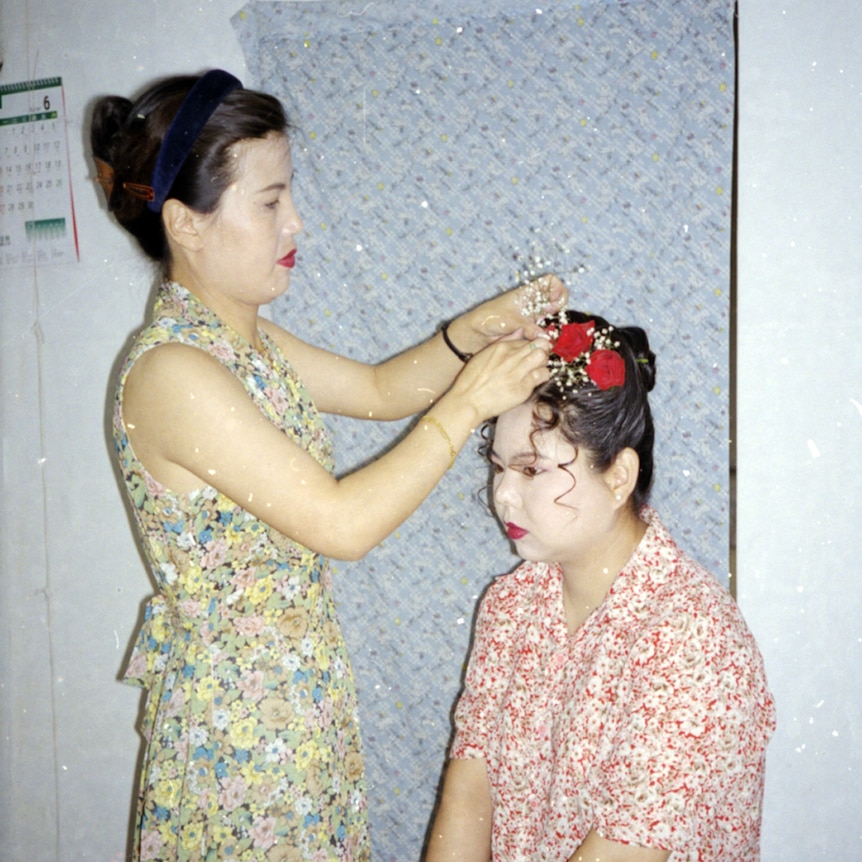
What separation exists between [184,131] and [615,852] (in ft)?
3.58

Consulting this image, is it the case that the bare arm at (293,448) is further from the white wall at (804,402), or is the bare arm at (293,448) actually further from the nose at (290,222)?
the white wall at (804,402)

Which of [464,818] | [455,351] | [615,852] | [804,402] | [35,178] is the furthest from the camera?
[35,178]

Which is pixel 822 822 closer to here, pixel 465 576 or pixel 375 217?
pixel 465 576

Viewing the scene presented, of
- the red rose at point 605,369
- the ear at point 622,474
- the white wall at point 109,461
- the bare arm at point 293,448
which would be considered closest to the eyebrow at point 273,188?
the bare arm at point 293,448

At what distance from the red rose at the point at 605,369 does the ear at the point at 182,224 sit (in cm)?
58

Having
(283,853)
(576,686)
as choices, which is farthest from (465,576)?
(283,853)

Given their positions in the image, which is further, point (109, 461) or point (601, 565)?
point (109, 461)

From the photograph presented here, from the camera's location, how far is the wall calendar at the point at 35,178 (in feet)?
6.84

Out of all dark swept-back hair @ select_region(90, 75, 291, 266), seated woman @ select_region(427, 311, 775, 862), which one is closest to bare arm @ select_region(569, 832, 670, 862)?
seated woman @ select_region(427, 311, 775, 862)

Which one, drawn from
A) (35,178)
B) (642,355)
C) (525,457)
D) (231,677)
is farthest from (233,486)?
(35,178)

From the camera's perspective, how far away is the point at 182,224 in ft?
4.17

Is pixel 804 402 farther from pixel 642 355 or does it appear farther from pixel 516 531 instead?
pixel 516 531

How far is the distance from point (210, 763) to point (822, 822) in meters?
1.17

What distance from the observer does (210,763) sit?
126 centimetres
